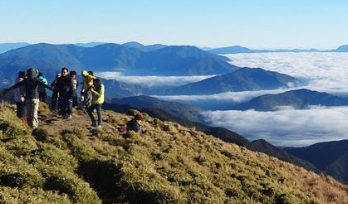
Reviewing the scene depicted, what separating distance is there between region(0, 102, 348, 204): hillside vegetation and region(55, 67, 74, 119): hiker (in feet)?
1.99

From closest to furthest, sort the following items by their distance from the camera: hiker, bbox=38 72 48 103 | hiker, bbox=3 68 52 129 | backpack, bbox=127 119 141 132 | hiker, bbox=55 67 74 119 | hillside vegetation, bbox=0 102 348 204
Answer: hillside vegetation, bbox=0 102 348 204
hiker, bbox=3 68 52 129
backpack, bbox=127 119 141 132
hiker, bbox=55 67 74 119
hiker, bbox=38 72 48 103

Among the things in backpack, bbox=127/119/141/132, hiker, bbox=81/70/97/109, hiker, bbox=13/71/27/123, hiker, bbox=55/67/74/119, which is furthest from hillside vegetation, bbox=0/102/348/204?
hiker, bbox=81/70/97/109

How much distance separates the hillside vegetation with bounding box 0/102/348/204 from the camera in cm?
1169

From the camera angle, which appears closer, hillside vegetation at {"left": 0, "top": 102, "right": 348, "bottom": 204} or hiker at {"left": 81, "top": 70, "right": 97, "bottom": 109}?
hillside vegetation at {"left": 0, "top": 102, "right": 348, "bottom": 204}

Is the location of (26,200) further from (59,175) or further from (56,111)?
(56,111)

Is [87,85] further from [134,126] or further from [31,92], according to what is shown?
[31,92]

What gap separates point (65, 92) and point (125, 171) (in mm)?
11033

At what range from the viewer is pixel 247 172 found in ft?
71.1

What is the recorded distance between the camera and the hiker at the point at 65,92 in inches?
941

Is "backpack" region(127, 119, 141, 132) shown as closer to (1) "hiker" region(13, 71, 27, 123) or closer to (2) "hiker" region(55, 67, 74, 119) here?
(2) "hiker" region(55, 67, 74, 119)

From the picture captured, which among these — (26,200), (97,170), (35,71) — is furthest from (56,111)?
(26,200)

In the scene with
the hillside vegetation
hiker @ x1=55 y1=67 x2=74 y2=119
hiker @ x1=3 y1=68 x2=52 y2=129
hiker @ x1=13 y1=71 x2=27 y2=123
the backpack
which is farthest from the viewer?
hiker @ x1=55 y1=67 x2=74 y2=119

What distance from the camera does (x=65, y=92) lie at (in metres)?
24.0

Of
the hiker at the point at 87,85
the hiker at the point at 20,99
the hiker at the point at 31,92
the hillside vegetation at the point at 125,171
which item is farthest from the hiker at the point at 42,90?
the hiker at the point at 31,92
